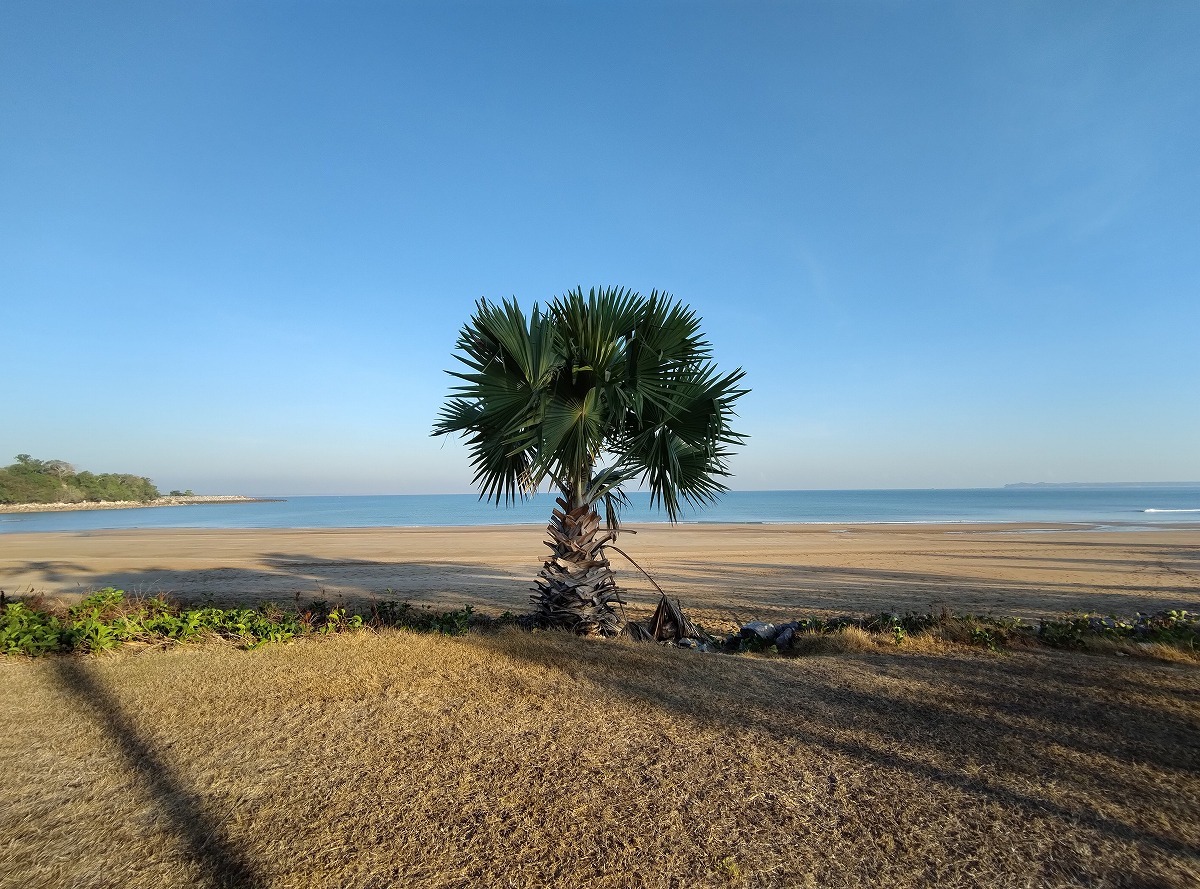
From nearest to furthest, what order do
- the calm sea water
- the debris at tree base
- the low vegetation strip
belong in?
the low vegetation strip < the debris at tree base < the calm sea water

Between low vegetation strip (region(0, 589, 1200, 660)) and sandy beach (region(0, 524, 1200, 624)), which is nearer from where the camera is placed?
low vegetation strip (region(0, 589, 1200, 660))

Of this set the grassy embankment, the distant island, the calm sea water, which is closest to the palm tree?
the grassy embankment

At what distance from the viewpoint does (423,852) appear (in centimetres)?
267

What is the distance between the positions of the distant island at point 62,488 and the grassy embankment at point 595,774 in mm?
98648

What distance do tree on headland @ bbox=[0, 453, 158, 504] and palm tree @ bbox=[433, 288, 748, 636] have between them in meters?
105

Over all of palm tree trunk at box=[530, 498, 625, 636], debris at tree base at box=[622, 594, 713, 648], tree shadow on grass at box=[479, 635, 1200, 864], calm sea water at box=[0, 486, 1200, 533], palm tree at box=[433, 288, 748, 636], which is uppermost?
palm tree at box=[433, 288, 748, 636]

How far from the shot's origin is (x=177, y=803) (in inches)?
122

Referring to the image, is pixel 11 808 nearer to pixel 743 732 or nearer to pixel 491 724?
pixel 491 724

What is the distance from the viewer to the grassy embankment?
260cm

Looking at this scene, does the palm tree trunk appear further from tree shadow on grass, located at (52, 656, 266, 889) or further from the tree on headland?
the tree on headland

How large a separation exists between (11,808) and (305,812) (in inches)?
60.3

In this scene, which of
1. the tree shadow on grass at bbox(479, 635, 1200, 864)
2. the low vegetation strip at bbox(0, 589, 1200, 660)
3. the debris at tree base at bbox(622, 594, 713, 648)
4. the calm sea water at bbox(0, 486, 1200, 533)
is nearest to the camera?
the tree shadow on grass at bbox(479, 635, 1200, 864)

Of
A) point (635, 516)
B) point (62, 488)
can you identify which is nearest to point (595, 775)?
point (635, 516)

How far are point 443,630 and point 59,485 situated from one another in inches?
4583
